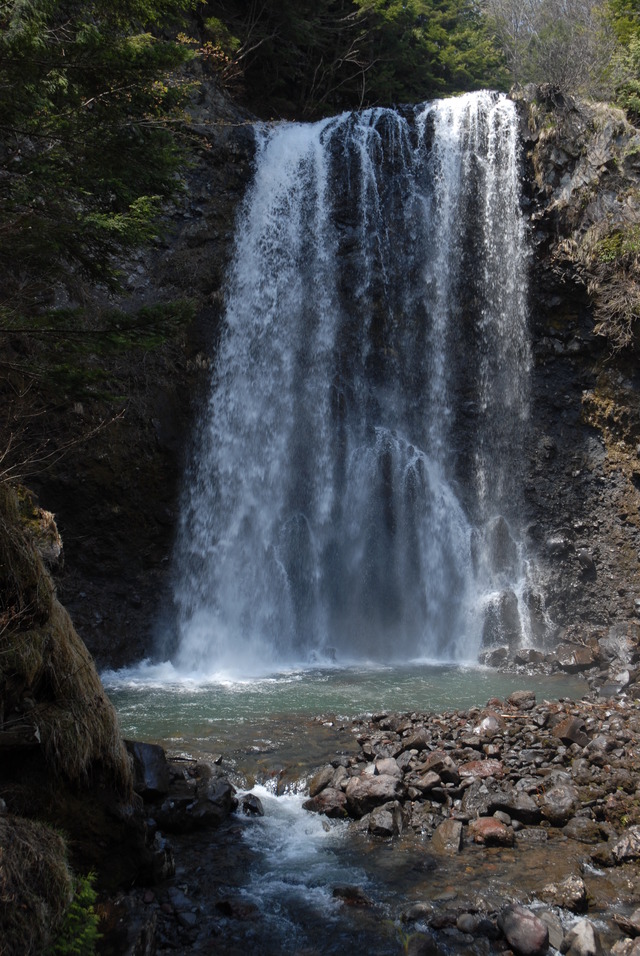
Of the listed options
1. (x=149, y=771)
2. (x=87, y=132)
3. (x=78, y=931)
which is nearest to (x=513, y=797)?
(x=149, y=771)

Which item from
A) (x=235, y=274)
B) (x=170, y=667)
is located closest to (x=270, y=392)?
(x=235, y=274)

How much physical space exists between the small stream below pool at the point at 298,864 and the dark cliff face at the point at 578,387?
7860 millimetres

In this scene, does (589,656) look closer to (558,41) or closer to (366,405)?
(366,405)

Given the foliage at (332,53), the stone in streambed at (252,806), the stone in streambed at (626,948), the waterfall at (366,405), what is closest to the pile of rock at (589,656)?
the waterfall at (366,405)

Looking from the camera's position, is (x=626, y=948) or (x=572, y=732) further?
(x=572, y=732)

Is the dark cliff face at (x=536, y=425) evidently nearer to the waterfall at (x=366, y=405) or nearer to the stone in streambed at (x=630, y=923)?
the waterfall at (x=366, y=405)

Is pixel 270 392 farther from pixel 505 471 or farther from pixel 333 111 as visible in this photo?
pixel 333 111

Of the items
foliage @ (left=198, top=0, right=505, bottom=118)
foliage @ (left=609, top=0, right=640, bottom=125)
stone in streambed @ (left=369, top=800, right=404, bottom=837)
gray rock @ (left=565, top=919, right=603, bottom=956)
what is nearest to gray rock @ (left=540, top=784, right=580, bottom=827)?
stone in streambed @ (left=369, top=800, right=404, bottom=837)

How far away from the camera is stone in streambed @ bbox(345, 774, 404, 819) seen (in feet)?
19.2

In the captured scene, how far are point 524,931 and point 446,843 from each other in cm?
130

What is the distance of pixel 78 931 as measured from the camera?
321 centimetres

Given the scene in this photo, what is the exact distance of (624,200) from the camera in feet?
51.0

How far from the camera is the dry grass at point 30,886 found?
114 inches

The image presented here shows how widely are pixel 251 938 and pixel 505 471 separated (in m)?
13.6
